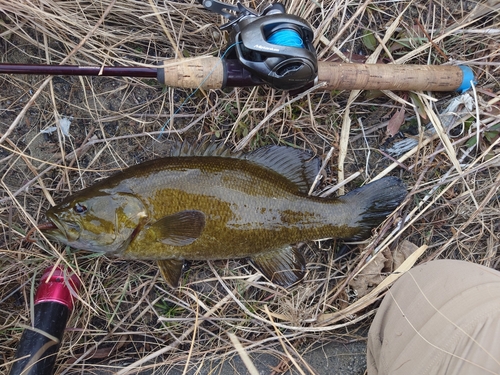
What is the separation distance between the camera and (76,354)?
2.78 metres

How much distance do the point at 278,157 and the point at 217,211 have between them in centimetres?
57

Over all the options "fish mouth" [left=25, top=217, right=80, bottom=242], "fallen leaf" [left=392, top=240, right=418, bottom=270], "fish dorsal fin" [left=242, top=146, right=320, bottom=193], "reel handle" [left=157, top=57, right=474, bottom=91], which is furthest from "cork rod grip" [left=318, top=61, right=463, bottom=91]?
"fish mouth" [left=25, top=217, right=80, bottom=242]

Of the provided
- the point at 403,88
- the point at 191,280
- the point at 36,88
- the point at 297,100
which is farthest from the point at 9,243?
the point at 403,88

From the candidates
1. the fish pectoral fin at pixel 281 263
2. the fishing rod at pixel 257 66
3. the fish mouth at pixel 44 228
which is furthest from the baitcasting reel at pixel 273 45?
the fish mouth at pixel 44 228

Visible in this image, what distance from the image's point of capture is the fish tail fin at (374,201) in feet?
8.87

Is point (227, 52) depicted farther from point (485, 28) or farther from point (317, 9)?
point (485, 28)

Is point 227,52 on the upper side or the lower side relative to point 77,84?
upper

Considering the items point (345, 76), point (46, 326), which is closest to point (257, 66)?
point (345, 76)

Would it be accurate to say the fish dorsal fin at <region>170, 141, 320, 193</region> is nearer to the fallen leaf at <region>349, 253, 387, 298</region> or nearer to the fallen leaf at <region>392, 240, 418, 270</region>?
the fallen leaf at <region>349, 253, 387, 298</region>

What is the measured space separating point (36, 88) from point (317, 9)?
6.66ft

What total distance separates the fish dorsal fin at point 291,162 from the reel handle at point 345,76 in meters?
0.48

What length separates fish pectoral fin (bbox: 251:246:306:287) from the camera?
2.74 meters

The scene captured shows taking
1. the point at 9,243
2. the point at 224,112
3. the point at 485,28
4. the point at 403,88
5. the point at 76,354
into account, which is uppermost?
the point at 485,28

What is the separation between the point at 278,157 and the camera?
2723 millimetres
